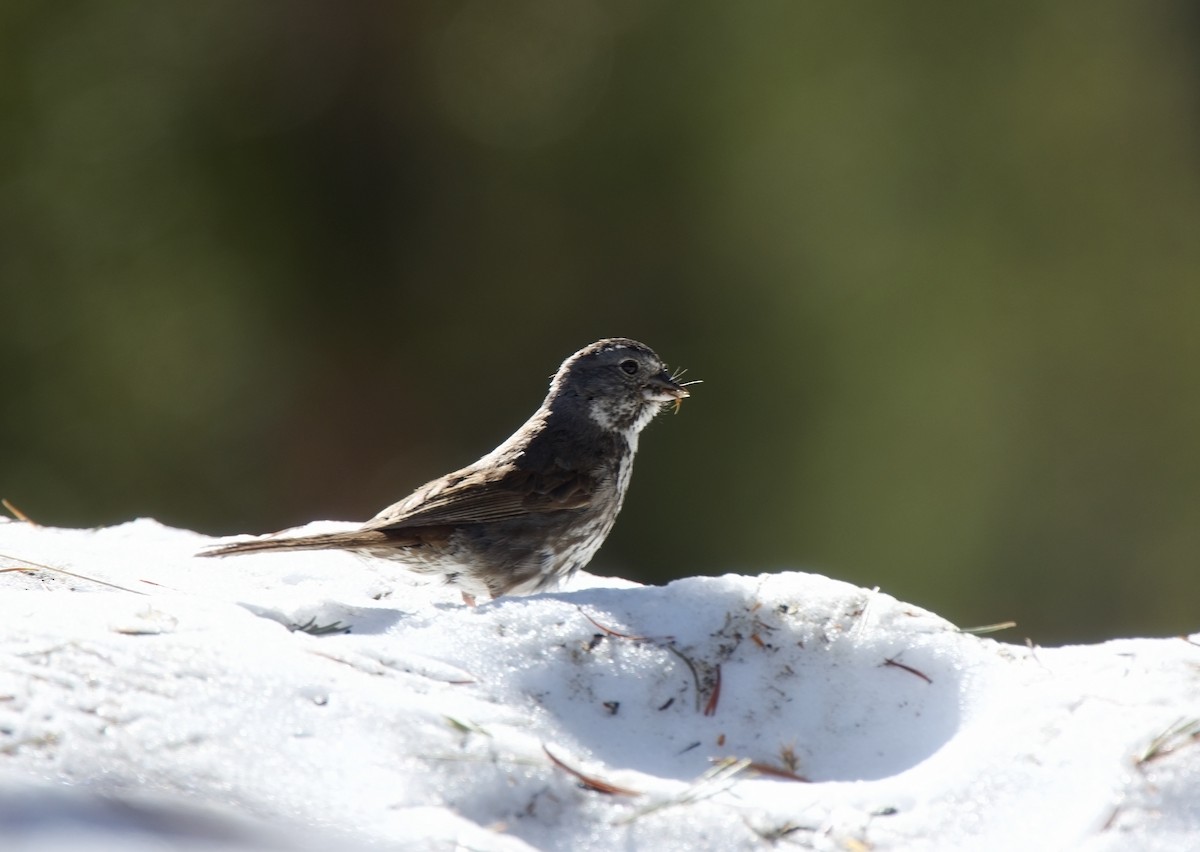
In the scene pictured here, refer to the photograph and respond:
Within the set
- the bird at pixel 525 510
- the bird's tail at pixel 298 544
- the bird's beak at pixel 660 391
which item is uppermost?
the bird's beak at pixel 660 391

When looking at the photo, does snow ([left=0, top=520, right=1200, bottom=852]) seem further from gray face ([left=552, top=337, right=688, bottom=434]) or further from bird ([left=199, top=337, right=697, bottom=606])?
gray face ([left=552, top=337, right=688, bottom=434])

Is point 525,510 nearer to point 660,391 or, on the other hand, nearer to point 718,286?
point 660,391

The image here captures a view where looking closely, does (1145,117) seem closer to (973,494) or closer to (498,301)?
(973,494)

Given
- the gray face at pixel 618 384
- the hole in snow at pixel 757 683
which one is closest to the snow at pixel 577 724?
the hole in snow at pixel 757 683

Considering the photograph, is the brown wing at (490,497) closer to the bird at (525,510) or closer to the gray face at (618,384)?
the bird at (525,510)

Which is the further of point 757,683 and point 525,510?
point 525,510

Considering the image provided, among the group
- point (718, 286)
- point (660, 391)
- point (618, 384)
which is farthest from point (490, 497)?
point (718, 286)

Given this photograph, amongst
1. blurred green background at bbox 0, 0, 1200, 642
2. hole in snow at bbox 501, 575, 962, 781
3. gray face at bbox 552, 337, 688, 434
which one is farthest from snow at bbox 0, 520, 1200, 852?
blurred green background at bbox 0, 0, 1200, 642
